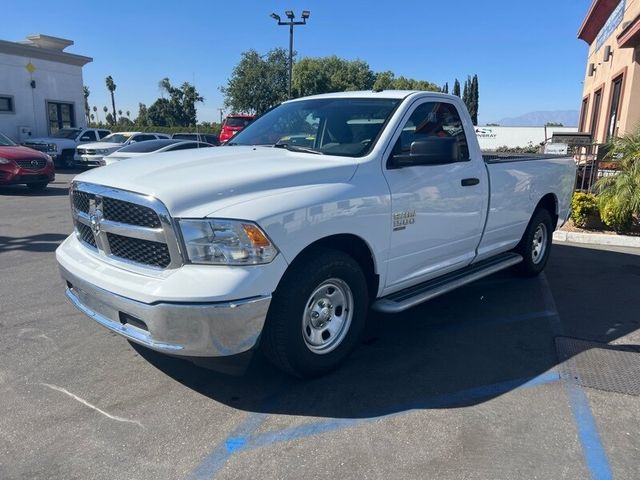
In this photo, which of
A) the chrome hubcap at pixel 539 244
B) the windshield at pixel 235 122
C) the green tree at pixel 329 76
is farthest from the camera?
the green tree at pixel 329 76

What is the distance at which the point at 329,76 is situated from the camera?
5478 centimetres

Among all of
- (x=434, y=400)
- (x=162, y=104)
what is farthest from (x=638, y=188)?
(x=162, y=104)

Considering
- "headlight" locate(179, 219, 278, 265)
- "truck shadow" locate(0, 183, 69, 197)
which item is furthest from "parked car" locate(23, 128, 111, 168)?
"headlight" locate(179, 219, 278, 265)

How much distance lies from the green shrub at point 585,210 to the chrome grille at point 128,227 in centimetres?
827

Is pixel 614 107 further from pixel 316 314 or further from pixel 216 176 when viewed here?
pixel 216 176

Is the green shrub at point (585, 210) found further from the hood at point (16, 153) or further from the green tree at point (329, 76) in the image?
the green tree at point (329, 76)

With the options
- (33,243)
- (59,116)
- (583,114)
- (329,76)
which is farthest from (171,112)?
(33,243)

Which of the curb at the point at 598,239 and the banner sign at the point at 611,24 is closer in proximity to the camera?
the curb at the point at 598,239

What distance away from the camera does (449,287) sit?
15.0 feet

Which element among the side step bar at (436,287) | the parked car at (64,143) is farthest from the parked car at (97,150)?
the side step bar at (436,287)

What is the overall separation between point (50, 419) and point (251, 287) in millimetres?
1527

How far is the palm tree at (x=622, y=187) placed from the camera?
28.3 feet

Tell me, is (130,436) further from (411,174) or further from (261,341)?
(411,174)

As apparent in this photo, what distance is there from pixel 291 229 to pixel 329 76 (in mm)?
54279
